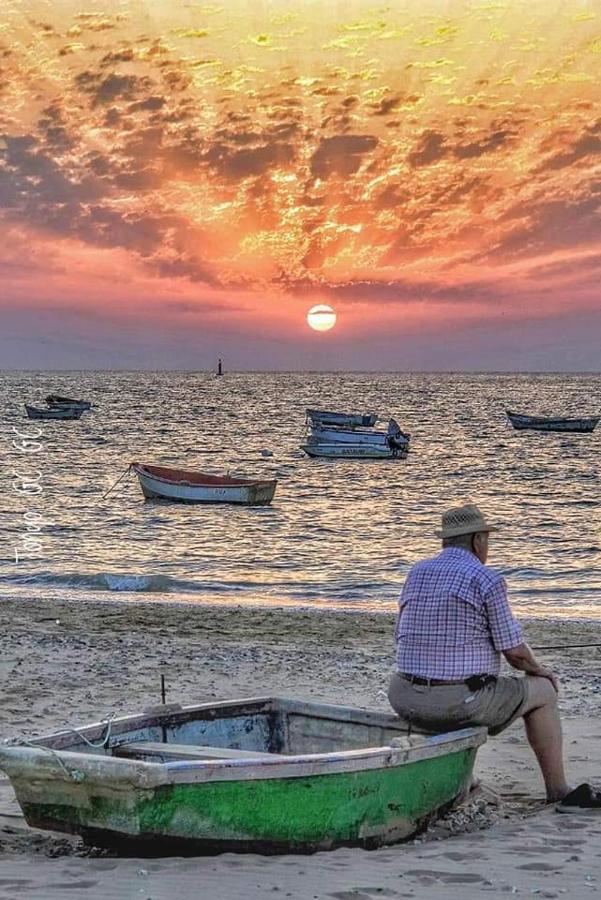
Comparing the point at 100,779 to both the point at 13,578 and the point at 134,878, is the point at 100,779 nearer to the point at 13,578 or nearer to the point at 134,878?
the point at 134,878

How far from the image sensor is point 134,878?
5.54 meters

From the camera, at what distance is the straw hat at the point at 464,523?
670cm

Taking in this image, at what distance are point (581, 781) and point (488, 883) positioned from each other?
2.57 metres

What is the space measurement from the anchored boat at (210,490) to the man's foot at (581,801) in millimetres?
29430

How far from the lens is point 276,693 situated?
35.5ft

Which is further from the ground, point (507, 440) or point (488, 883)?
point (507, 440)

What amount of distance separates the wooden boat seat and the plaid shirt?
1143 mm

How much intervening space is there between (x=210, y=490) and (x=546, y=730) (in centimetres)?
2990

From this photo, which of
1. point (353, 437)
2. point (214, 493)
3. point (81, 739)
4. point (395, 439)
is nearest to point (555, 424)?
point (353, 437)

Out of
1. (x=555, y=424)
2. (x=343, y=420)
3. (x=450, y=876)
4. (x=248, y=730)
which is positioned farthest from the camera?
(x=555, y=424)

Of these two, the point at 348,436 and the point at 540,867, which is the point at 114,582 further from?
the point at 348,436

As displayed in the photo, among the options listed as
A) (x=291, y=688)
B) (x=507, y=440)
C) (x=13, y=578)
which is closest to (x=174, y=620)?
(x=291, y=688)

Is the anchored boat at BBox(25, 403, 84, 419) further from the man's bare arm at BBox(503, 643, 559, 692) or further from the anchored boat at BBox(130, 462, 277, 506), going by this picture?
the man's bare arm at BBox(503, 643, 559, 692)

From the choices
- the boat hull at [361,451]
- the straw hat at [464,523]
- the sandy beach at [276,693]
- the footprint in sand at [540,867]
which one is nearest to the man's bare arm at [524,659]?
the straw hat at [464,523]
